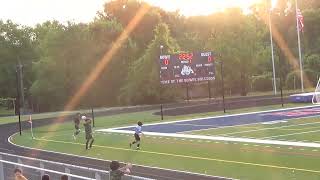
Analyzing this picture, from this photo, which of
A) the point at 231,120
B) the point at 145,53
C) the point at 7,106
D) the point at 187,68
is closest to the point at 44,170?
the point at 231,120

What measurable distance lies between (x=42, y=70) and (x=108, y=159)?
65.4m

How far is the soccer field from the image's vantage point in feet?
63.6

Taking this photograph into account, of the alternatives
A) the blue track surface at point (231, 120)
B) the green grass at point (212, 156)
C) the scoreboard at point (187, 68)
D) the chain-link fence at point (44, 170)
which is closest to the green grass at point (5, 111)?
the scoreboard at point (187, 68)

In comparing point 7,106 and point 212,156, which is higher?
point 7,106

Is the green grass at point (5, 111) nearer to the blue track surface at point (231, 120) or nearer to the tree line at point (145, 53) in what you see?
the tree line at point (145, 53)

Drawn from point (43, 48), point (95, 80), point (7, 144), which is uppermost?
point (43, 48)

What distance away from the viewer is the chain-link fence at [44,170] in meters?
10.7

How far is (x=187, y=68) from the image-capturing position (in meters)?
54.7

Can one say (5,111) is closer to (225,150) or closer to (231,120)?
(231,120)

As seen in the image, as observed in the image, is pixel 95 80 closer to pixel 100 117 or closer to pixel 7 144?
pixel 100 117

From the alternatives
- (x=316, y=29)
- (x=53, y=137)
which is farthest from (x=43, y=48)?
(x=53, y=137)

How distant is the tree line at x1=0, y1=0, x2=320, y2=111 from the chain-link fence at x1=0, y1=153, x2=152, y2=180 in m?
56.2

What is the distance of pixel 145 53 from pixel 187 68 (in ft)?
75.3

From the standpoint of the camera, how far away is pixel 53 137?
1518 inches
